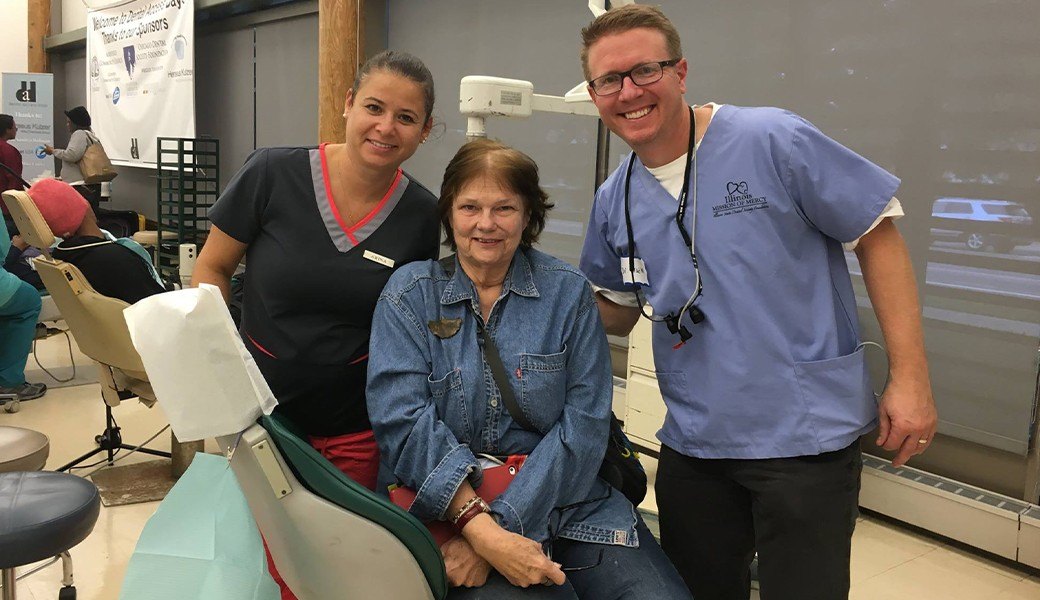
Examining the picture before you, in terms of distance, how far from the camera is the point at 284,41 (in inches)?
279

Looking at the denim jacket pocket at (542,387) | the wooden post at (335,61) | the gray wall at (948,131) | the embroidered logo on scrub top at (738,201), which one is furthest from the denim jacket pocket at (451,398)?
the wooden post at (335,61)

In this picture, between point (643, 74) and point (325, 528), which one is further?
point (643, 74)

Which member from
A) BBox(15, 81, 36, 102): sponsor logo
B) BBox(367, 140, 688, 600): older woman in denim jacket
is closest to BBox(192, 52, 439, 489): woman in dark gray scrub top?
BBox(367, 140, 688, 600): older woman in denim jacket

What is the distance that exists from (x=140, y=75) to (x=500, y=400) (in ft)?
27.3

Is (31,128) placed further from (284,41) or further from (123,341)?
(123,341)

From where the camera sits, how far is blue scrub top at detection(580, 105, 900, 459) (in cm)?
141

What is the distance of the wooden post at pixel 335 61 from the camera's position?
5.57 metres

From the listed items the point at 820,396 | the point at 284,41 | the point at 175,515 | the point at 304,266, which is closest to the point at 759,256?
the point at 820,396

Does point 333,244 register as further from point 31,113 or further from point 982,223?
point 31,113

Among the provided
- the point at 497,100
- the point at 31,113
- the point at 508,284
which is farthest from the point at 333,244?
the point at 31,113

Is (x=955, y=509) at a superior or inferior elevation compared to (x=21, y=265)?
inferior

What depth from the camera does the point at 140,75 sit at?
8.41m

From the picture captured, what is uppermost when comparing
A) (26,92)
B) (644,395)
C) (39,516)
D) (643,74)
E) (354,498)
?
(26,92)

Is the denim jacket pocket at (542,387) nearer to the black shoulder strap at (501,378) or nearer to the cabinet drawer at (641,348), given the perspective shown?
the black shoulder strap at (501,378)
